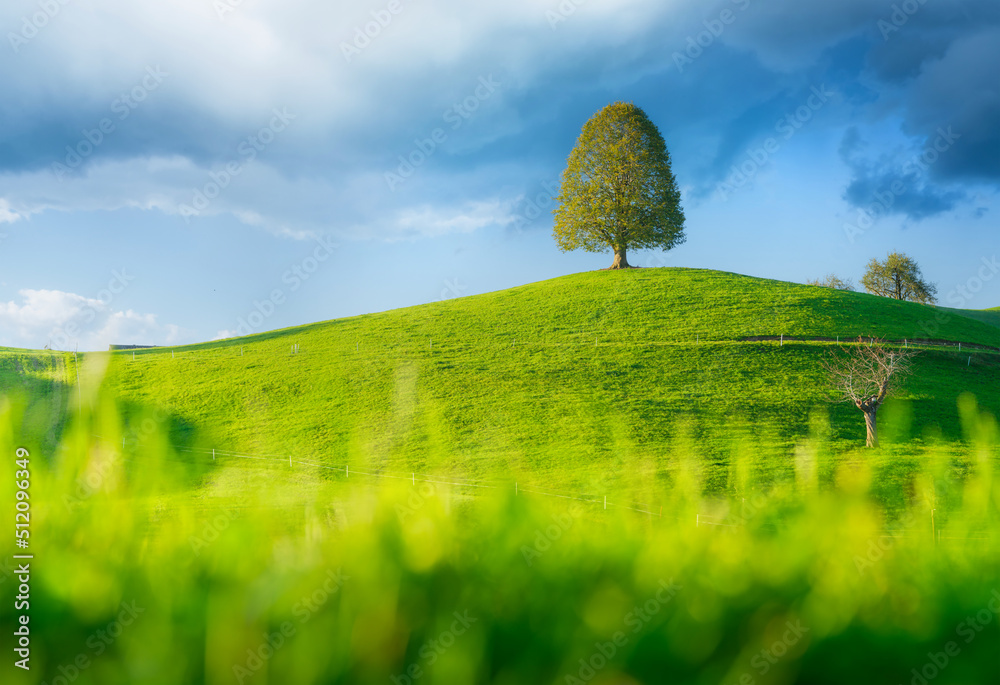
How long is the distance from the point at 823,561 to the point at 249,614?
1.58m

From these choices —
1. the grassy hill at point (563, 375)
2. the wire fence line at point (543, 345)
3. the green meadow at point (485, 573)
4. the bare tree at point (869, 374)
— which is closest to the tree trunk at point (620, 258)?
the grassy hill at point (563, 375)

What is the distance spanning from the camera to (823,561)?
1.82 m

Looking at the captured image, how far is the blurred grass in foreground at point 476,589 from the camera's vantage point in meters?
1.44

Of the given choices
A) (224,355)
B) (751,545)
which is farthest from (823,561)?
(224,355)

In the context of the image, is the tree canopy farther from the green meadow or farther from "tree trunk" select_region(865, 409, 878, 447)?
the green meadow

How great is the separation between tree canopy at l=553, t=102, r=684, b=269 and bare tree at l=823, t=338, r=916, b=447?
2888 centimetres

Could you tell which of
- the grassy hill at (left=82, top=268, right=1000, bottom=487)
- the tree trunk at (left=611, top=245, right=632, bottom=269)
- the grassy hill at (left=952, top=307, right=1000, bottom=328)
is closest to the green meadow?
the grassy hill at (left=82, top=268, right=1000, bottom=487)

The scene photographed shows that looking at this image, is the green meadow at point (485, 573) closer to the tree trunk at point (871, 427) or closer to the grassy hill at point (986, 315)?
the tree trunk at point (871, 427)

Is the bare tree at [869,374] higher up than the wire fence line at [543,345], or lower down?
lower down

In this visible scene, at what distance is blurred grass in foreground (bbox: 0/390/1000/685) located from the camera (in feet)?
4.73

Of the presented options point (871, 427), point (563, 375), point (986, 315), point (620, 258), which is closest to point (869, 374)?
point (871, 427)

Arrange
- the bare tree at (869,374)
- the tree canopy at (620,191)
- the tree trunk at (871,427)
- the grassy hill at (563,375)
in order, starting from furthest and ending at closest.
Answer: the tree canopy at (620,191)
the grassy hill at (563,375)
the bare tree at (869,374)
the tree trunk at (871,427)

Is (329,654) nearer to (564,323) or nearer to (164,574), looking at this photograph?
(164,574)

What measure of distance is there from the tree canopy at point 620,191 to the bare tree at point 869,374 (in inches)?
1137
